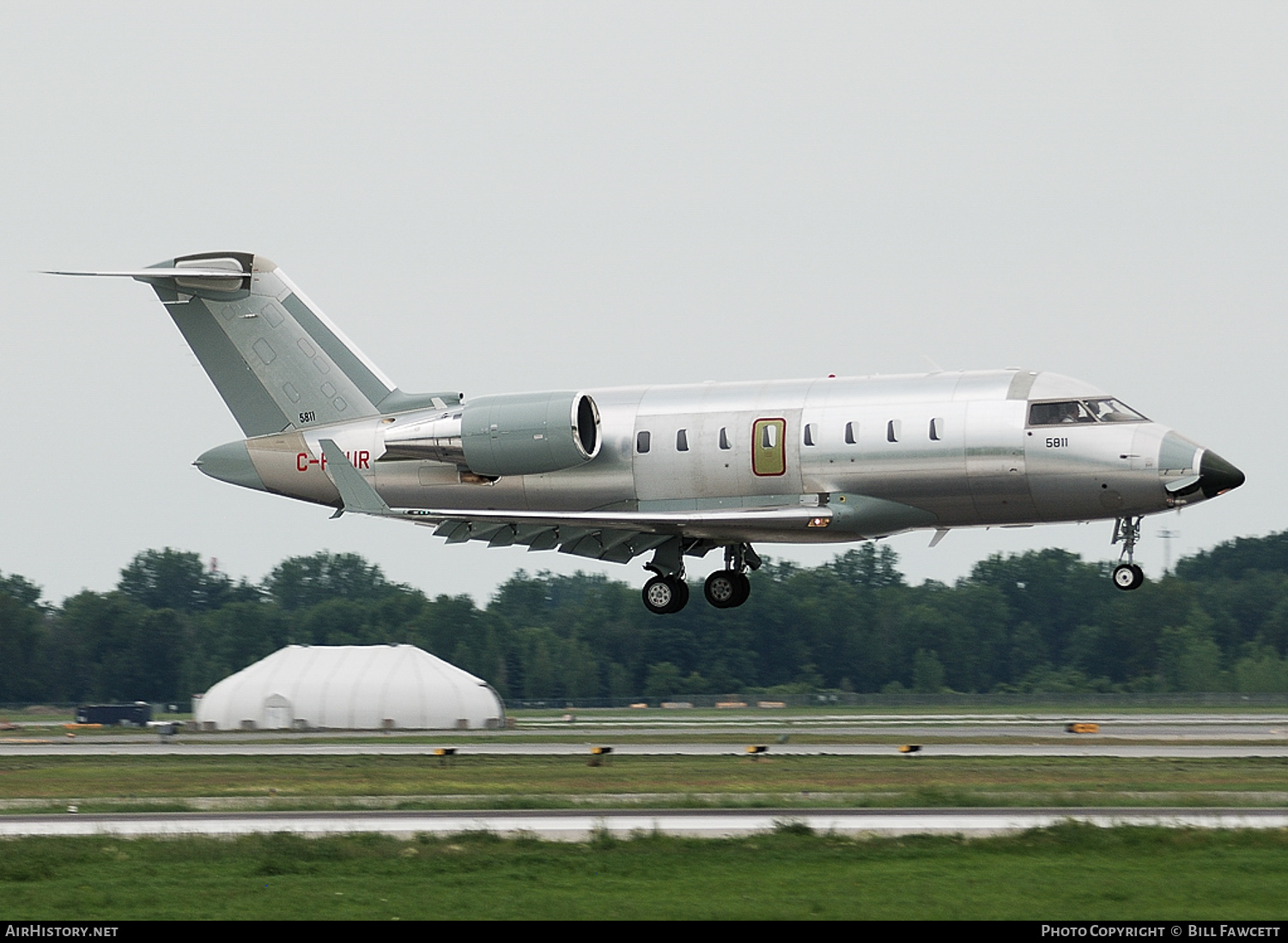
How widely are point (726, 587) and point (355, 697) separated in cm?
3157

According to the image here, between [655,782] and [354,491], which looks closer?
[655,782]

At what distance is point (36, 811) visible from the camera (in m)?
29.4

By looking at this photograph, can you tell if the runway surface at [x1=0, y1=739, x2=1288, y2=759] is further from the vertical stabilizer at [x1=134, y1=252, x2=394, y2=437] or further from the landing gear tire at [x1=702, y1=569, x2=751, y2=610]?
the vertical stabilizer at [x1=134, y1=252, x2=394, y2=437]

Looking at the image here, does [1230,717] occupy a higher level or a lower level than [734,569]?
lower

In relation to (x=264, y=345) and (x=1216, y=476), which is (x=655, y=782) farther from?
(x=264, y=345)

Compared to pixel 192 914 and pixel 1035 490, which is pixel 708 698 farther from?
pixel 192 914

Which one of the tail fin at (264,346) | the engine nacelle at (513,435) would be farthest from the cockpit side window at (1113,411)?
the tail fin at (264,346)

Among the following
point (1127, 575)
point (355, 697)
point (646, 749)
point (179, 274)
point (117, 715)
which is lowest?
point (646, 749)

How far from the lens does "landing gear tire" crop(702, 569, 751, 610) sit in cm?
3850

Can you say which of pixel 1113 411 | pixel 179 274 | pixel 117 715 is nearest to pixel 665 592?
pixel 1113 411

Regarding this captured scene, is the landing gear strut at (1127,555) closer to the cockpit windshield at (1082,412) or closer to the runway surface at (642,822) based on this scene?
the cockpit windshield at (1082,412)

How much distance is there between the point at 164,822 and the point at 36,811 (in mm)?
4400

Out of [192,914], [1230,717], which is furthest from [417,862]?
[1230,717]

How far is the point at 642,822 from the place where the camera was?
24438 millimetres
